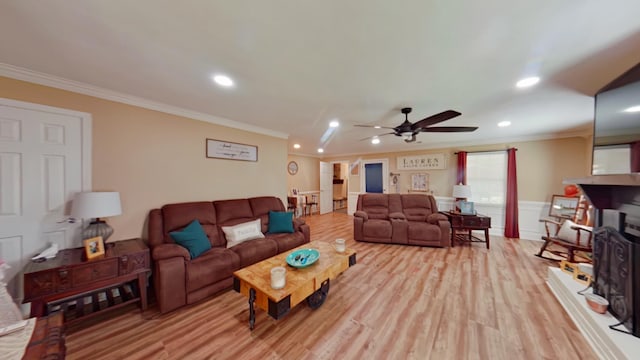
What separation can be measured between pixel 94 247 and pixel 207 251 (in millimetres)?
976

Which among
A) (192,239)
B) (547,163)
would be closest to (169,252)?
(192,239)

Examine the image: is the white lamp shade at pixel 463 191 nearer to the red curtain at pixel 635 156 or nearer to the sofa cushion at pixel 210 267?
the red curtain at pixel 635 156

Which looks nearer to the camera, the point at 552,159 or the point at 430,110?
the point at 430,110

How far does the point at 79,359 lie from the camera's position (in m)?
1.50

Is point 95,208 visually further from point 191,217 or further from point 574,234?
point 574,234

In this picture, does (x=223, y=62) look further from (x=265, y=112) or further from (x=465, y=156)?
(x=465, y=156)

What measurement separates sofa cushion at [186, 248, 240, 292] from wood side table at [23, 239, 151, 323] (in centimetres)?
42

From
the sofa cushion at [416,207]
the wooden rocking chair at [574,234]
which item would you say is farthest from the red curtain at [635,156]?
the sofa cushion at [416,207]

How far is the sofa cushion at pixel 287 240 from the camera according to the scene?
119 inches

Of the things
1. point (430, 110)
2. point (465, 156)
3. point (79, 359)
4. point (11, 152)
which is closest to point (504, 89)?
point (430, 110)

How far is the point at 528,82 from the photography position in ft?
6.72

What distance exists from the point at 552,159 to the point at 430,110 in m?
3.64

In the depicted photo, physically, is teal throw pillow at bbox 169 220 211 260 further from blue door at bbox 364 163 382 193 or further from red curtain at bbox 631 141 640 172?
blue door at bbox 364 163 382 193

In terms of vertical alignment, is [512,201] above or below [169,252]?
above
